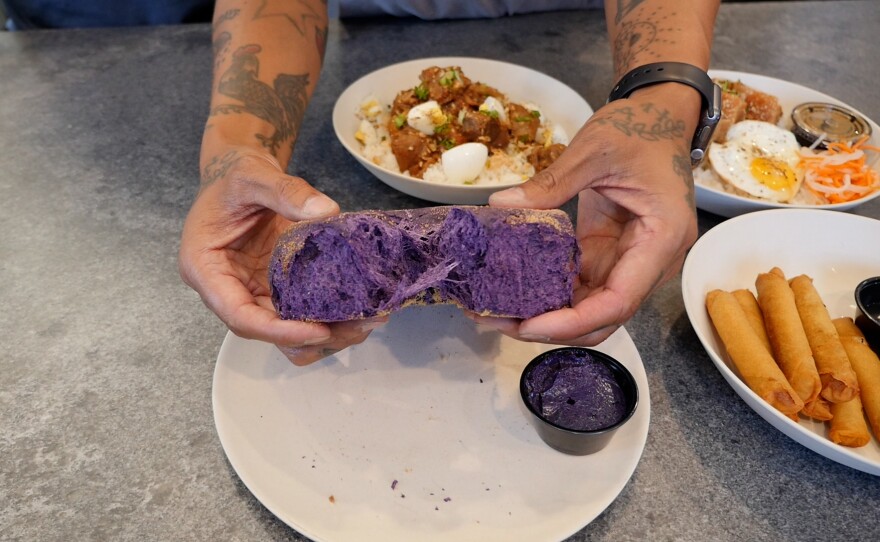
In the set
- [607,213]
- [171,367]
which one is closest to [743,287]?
[607,213]

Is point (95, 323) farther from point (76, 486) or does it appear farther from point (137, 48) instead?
point (137, 48)

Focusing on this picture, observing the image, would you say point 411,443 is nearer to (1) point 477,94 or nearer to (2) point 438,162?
(2) point 438,162

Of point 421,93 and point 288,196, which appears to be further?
point 421,93

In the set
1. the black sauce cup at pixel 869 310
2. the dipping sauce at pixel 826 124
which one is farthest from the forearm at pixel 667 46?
the dipping sauce at pixel 826 124

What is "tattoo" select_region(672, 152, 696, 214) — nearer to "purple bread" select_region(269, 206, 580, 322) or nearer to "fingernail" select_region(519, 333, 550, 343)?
"purple bread" select_region(269, 206, 580, 322)

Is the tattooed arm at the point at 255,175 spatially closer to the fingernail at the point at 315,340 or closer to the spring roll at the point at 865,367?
the fingernail at the point at 315,340

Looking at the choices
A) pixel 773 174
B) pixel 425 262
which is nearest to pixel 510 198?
pixel 425 262
